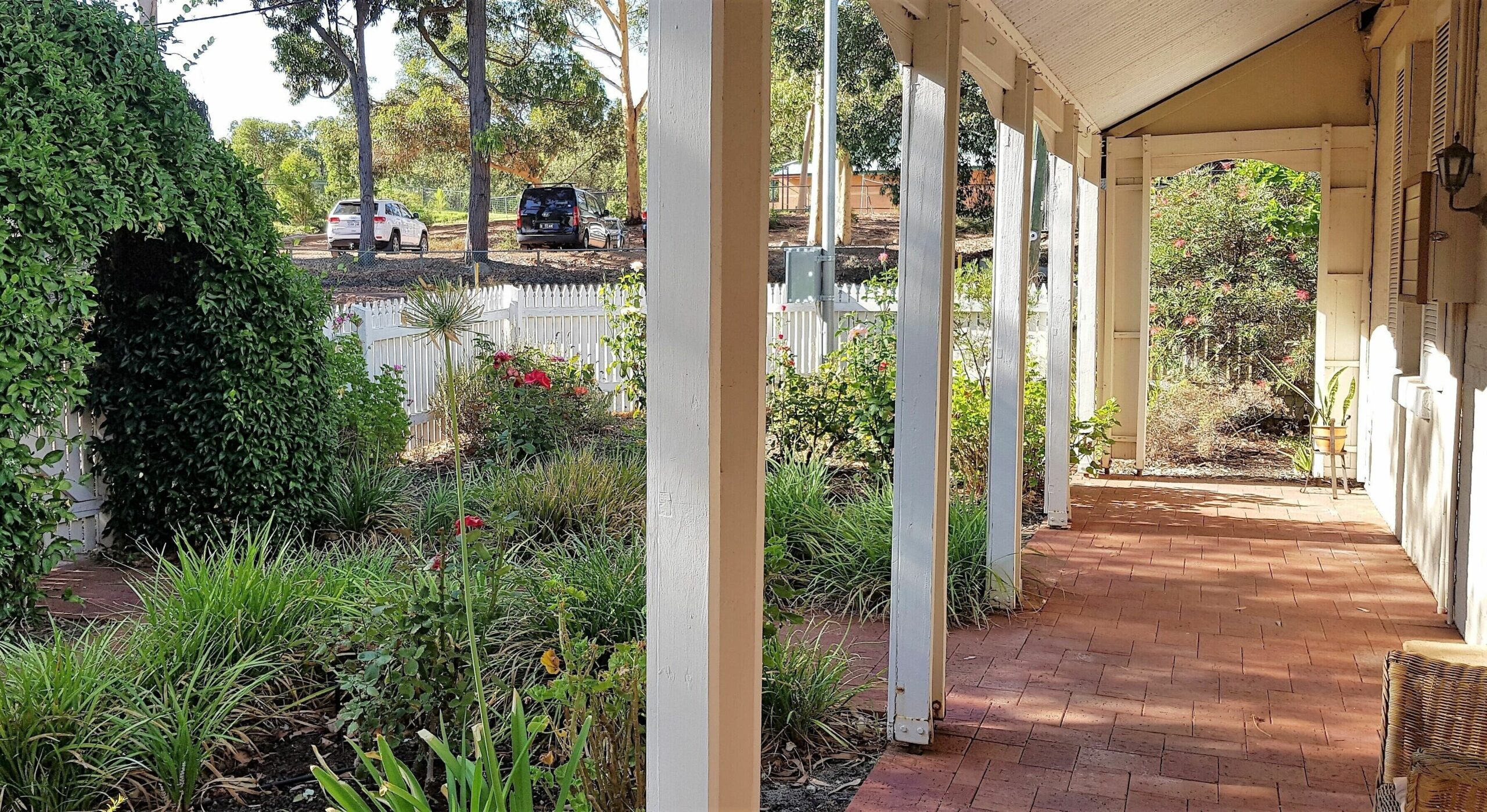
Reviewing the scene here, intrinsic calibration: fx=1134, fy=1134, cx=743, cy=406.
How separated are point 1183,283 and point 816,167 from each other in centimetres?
1249

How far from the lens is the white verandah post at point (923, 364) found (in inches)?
139

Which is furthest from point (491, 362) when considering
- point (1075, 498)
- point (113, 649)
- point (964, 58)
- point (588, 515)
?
point (964, 58)

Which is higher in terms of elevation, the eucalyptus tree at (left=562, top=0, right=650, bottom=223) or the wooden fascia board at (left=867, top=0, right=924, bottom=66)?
the eucalyptus tree at (left=562, top=0, right=650, bottom=223)

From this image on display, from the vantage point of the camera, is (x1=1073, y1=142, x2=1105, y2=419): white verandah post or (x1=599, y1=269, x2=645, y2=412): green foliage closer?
(x1=599, y1=269, x2=645, y2=412): green foliage

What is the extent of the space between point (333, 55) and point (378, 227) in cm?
589

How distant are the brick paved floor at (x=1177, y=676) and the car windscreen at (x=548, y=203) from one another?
18.6 m

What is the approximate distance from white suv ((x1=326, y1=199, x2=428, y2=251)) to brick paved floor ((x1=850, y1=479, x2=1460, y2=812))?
2018cm

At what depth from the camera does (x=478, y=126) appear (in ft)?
67.9

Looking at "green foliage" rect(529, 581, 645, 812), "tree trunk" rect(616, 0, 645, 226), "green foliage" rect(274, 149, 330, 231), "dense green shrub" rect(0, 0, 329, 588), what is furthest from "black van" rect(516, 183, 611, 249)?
"green foliage" rect(529, 581, 645, 812)

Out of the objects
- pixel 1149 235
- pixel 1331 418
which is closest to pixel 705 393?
pixel 1331 418

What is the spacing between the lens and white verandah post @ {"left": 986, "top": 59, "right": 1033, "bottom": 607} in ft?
15.4

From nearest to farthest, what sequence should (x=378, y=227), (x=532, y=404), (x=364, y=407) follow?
(x=364, y=407), (x=532, y=404), (x=378, y=227)

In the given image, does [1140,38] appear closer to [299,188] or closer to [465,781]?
[465,781]

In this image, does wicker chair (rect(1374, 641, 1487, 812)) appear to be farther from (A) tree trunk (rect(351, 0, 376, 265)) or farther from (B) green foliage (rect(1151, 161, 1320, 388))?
(A) tree trunk (rect(351, 0, 376, 265))
